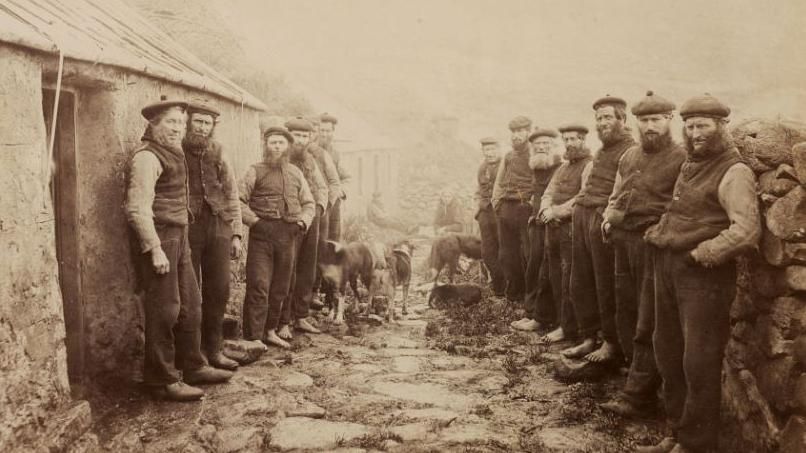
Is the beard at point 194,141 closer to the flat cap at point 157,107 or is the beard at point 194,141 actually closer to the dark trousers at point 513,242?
the flat cap at point 157,107

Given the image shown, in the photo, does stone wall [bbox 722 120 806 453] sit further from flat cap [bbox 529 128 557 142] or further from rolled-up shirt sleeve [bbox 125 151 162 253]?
rolled-up shirt sleeve [bbox 125 151 162 253]

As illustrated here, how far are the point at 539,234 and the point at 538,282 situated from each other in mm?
636

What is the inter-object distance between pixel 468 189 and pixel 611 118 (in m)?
22.5

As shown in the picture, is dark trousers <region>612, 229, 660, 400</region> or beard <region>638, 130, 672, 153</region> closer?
dark trousers <region>612, 229, 660, 400</region>

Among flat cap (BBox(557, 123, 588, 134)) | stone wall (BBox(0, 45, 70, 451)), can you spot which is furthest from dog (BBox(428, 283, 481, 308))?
stone wall (BBox(0, 45, 70, 451))

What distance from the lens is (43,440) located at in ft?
12.4

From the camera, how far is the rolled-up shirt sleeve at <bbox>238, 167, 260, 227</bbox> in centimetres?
669

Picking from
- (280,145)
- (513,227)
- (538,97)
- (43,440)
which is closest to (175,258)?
(43,440)

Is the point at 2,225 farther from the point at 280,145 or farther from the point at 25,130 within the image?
the point at 280,145

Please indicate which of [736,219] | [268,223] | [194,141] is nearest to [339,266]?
[268,223]

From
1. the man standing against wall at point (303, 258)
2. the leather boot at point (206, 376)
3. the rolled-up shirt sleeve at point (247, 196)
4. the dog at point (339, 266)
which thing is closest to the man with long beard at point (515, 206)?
the dog at point (339, 266)

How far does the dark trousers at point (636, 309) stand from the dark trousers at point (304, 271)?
3720mm

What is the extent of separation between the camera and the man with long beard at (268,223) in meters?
6.80

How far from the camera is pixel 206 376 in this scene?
18.1 feet
